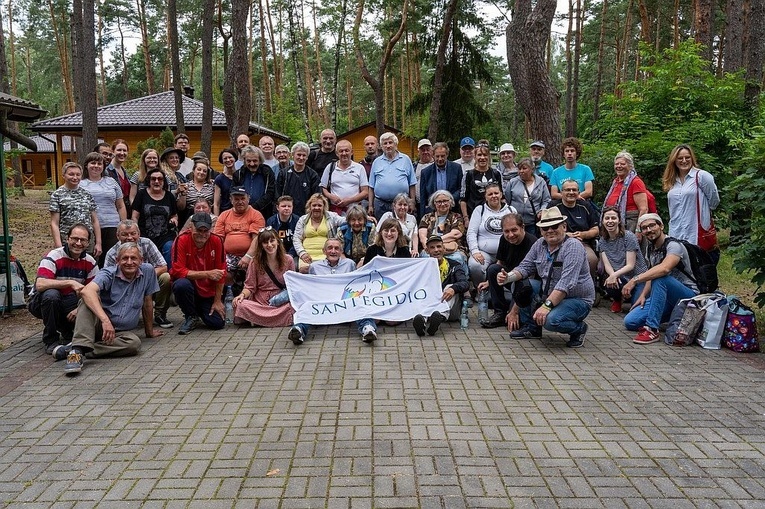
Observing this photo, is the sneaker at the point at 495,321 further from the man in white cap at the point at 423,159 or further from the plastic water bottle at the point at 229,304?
the plastic water bottle at the point at 229,304

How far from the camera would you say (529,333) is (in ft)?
24.3

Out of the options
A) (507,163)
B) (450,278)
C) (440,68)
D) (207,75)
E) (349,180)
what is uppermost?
(440,68)

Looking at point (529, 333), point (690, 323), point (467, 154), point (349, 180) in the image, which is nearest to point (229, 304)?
point (349, 180)

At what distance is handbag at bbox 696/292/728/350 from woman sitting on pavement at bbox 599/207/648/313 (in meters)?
1.32

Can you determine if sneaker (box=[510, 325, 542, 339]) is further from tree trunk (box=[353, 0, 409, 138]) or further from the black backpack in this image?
tree trunk (box=[353, 0, 409, 138])

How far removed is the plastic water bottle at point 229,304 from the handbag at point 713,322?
5.66m

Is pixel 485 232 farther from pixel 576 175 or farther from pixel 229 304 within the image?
pixel 229 304

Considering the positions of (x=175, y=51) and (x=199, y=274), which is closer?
(x=199, y=274)

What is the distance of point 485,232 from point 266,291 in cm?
301

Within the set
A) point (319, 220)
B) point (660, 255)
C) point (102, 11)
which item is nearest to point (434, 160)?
point (319, 220)

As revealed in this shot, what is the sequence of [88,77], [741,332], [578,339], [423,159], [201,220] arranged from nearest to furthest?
[741,332]
[578,339]
[201,220]
[423,159]
[88,77]

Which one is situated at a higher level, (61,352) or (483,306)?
(483,306)

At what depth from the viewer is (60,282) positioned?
6.82 meters

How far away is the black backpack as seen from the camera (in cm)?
731
